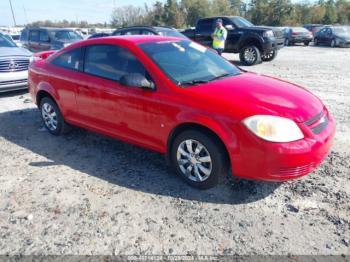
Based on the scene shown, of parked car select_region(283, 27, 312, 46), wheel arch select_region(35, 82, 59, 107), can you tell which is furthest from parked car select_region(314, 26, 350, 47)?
wheel arch select_region(35, 82, 59, 107)

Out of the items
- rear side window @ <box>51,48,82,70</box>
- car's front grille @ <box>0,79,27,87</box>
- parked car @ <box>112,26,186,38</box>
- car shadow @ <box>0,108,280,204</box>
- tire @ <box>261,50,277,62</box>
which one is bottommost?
tire @ <box>261,50,277,62</box>

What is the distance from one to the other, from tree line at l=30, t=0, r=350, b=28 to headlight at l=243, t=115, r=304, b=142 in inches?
1976

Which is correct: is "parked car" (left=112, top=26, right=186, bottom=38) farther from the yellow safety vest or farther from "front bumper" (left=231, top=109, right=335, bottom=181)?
"front bumper" (left=231, top=109, right=335, bottom=181)

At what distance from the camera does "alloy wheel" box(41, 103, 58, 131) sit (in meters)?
5.29

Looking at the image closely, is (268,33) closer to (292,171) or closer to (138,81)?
(138,81)

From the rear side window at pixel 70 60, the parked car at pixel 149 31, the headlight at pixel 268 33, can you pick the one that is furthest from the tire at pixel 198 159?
the headlight at pixel 268 33

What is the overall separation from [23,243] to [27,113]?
14.5 feet

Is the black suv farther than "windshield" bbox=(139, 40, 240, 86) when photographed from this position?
Yes

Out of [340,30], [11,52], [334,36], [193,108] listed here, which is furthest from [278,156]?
[340,30]

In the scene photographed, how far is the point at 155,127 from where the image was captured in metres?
3.79

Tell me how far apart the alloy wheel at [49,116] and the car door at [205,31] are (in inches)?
420

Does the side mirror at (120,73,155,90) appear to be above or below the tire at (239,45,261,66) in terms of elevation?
above

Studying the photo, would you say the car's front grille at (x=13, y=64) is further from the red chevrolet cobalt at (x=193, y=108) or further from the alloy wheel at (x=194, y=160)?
the alloy wheel at (x=194, y=160)

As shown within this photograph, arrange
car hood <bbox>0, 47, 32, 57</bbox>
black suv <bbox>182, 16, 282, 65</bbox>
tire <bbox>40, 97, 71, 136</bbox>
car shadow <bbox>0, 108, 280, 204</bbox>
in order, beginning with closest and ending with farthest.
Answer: car shadow <bbox>0, 108, 280, 204</bbox>
tire <bbox>40, 97, 71, 136</bbox>
car hood <bbox>0, 47, 32, 57</bbox>
black suv <bbox>182, 16, 282, 65</bbox>
